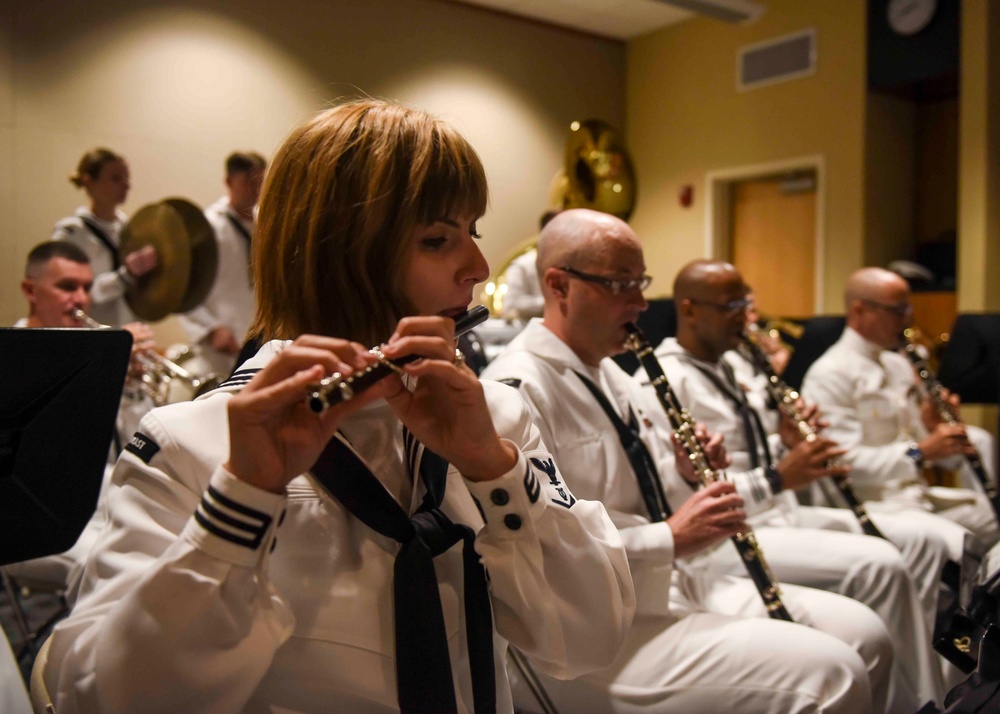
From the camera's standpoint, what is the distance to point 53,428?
4.64 feet

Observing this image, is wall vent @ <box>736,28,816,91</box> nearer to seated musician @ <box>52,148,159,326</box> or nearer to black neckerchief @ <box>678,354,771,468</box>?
black neckerchief @ <box>678,354,771,468</box>

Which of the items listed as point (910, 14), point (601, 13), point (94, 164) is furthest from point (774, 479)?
point (601, 13)

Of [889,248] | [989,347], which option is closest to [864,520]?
[989,347]

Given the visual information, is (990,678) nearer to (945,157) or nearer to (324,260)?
(324,260)

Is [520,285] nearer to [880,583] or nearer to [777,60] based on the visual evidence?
[880,583]

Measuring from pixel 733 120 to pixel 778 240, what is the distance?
128cm

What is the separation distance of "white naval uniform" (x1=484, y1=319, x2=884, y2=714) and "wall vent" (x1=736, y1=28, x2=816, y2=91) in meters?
6.20

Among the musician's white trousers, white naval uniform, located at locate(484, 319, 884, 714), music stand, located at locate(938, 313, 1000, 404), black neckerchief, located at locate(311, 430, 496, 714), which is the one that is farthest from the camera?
music stand, located at locate(938, 313, 1000, 404)

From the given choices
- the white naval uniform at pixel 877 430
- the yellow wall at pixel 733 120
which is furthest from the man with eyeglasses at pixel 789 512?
the yellow wall at pixel 733 120

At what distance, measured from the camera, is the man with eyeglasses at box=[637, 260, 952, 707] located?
2506 mm

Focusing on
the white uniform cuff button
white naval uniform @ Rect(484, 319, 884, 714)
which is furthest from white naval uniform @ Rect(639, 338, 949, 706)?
the white uniform cuff button

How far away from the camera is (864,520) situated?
2.92 m

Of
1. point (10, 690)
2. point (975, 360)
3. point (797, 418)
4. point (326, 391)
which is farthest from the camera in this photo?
point (975, 360)

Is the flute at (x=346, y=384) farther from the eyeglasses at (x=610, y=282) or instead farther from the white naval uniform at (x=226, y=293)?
the white naval uniform at (x=226, y=293)
